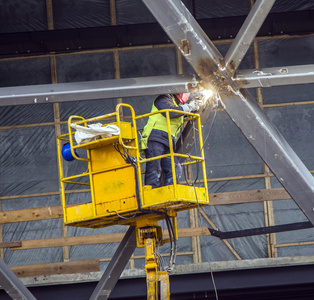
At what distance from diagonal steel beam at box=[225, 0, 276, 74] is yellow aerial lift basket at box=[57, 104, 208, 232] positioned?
1.43 m

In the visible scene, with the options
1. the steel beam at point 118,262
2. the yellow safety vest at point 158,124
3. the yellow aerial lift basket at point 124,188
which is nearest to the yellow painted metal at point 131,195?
the yellow aerial lift basket at point 124,188

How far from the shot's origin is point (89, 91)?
7.84 m

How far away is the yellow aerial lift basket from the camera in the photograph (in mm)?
8930

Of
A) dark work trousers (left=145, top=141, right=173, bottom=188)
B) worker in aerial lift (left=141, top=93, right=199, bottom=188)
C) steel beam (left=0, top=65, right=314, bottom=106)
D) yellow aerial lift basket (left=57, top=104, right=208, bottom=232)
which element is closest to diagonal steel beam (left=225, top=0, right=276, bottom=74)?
steel beam (left=0, top=65, right=314, bottom=106)

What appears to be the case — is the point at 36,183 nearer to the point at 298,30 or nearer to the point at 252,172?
the point at 252,172

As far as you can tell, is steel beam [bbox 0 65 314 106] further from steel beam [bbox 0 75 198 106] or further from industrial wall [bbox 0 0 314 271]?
industrial wall [bbox 0 0 314 271]

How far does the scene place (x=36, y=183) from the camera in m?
16.4

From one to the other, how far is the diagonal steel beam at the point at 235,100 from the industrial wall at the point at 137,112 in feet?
24.6

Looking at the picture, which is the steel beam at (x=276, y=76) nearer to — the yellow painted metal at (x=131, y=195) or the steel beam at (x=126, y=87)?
the steel beam at (x=126, y=87)

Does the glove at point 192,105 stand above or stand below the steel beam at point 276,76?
above

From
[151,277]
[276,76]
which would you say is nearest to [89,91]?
[276,76]

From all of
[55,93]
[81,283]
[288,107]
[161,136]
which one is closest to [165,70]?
[288,107]

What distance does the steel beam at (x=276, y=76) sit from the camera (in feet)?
25.6

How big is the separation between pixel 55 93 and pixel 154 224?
2.81 m
